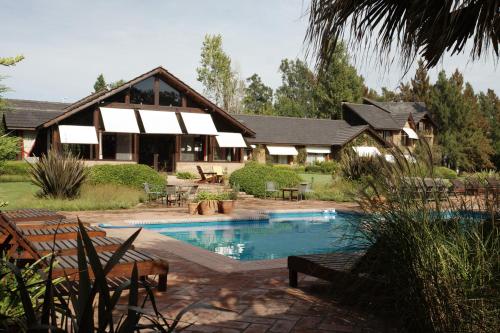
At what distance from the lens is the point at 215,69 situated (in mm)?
45938

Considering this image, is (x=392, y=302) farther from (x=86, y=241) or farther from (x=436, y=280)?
(x=86, y=241)

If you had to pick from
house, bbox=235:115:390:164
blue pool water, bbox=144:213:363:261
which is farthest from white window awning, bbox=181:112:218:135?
blue pool water, bbox=144:213:363:261

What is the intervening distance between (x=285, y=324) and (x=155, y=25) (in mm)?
9546

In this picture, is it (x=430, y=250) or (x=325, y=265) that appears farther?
(x=325, y=265)

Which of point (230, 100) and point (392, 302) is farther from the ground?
point (230, 100)

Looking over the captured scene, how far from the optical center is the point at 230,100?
4944 centimetres

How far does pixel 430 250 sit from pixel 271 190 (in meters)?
15.3

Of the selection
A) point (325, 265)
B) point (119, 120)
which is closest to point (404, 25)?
point (325, 265)

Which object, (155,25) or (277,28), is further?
(155,25)

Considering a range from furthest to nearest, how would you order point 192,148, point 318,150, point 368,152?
point 318,150, point 192,148, point 368,152

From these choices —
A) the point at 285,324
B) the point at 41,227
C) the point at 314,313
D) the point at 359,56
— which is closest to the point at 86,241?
the point at 359,56

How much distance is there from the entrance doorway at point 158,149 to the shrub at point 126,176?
12000mm

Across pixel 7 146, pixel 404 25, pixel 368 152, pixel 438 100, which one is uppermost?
pixel 438 100

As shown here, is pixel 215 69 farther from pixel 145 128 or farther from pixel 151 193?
pixel 151 193
